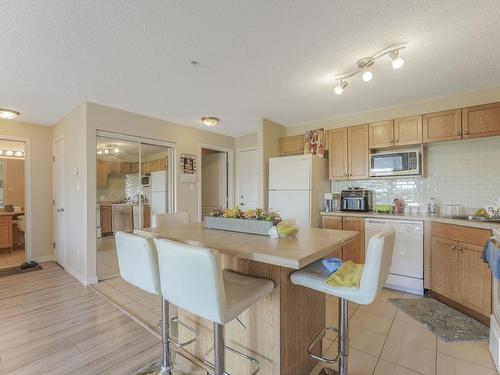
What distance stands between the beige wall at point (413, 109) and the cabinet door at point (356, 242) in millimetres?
1501

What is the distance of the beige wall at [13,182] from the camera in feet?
18.1

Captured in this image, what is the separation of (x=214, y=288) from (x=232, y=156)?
176 inches

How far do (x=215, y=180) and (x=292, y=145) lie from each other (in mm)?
2041

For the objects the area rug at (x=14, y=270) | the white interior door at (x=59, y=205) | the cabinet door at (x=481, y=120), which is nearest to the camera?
the cabinet door at (x=481, y=120)

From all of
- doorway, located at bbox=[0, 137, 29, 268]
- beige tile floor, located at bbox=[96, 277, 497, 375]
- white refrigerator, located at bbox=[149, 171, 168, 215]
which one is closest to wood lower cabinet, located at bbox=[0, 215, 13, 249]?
doorway, located at bbox=[0, 137, 29, 268]

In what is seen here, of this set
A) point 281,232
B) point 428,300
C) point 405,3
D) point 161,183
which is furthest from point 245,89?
point 428,300

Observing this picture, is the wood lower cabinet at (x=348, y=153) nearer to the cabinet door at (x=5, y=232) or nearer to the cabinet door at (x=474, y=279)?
the cabinet door at (x=474, y=279)

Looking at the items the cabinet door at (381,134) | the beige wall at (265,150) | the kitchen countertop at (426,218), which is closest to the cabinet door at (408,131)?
the cabinet door at (381,134)

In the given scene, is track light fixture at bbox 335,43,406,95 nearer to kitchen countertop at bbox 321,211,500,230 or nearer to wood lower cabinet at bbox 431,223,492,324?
kitchen countertop at bbox 321,211,500,230

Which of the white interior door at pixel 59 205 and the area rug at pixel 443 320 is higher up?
the white interior door at pixel 59 205

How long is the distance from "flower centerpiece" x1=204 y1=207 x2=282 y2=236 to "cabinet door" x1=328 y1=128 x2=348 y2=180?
7.23ft

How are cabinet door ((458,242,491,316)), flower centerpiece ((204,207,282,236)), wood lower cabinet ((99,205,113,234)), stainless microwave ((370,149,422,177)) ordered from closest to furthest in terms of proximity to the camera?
flower centerpiece ((204,207,282,236)) < cabinet door ((458,242,491,316)) < stainless microwave ((370,149,422,177)) < wood lower cabinet ((99,205,113,234))

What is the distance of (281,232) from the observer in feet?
5.49

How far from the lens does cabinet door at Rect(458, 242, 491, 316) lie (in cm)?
231
